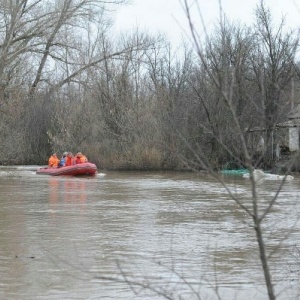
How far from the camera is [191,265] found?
9.04m

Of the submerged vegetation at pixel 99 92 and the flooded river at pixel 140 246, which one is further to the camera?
the submerged vegetation at pixel 99 92

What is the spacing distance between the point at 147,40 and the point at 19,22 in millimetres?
8335

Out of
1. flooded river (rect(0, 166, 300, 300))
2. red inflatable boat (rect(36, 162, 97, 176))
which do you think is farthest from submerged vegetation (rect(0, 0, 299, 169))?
flooded river (rect(0, 166, 300, 300))

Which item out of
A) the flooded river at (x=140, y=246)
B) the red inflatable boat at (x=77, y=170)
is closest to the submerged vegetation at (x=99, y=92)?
the red inflatable boat at (x=77, y=170)

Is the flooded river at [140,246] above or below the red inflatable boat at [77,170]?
below

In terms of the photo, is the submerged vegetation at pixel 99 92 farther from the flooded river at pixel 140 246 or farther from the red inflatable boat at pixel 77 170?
the flooded river at pixel 140 246

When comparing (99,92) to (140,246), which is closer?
(140,246)

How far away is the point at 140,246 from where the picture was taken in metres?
10.6

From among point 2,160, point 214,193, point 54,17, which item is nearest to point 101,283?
point 214,193

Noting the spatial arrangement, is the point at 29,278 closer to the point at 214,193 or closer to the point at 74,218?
the point at 74,218

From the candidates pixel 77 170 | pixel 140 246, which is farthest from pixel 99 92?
pixel 140 246

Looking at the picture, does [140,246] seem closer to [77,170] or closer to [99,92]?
[77,170]

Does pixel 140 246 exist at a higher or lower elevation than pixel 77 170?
lower

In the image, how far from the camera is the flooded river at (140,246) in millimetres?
7492
